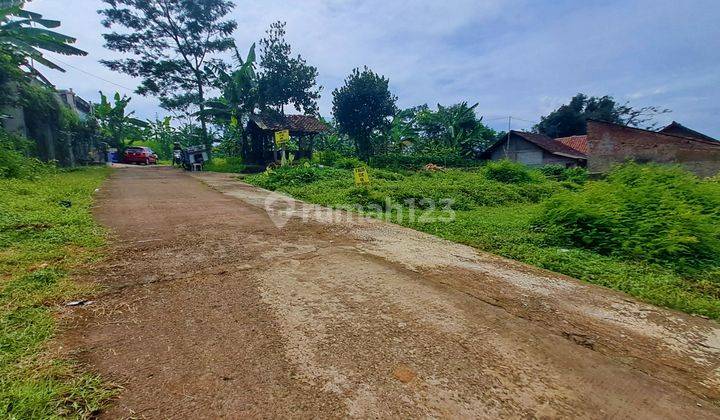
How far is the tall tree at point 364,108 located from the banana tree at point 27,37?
14176 mm

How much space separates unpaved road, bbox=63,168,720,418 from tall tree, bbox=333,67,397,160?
1987 centimetres

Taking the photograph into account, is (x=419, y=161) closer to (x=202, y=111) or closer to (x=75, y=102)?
(x=202, y=111)

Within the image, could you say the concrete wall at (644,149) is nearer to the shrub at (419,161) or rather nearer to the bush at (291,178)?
the shrub at (419,161)

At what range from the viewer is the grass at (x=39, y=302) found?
1.61 meters

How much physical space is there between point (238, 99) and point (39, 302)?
62.0 ft

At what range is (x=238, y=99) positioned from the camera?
19375mm

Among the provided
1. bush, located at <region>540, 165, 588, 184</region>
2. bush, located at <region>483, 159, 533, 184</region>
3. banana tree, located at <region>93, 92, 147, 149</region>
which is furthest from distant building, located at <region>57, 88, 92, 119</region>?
bush, located at <region>540, 165, 588, 184</region>

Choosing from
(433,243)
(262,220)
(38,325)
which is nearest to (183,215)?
(262,220)

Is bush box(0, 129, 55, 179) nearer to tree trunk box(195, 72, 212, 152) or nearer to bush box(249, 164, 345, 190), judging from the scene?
bush box(249, 164, 345, 190)

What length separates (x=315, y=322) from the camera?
253cm

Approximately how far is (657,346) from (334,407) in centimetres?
246

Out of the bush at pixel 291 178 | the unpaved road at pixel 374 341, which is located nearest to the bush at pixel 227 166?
the bush at pixel 291 178

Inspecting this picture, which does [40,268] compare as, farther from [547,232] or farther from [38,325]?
[547,232]

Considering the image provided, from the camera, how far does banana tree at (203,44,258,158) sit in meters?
18.9
